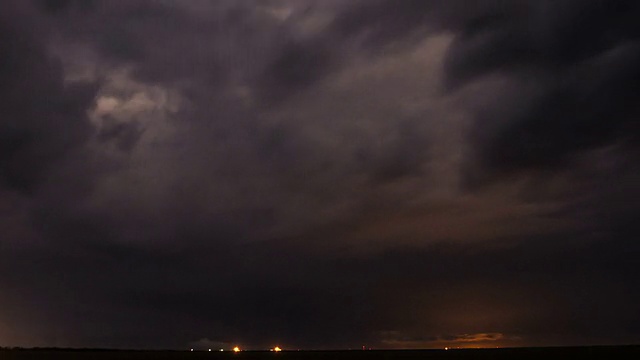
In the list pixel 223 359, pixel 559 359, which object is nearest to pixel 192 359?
pixel 223 359

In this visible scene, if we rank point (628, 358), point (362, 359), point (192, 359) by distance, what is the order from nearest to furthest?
point (628, 358)
point (192, 359)
point (362, 359)

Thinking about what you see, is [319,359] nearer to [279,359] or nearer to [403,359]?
[279,359]

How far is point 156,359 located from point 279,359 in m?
31.5

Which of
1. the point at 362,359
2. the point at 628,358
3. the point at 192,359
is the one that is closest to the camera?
the point at 628,358

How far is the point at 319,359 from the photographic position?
156 meters

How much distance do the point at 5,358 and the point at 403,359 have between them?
96647mm

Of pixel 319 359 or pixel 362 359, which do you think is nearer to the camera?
pixel 319 359

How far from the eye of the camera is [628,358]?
15088 cm

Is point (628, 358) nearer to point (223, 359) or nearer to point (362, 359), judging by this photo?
point (362, 359)

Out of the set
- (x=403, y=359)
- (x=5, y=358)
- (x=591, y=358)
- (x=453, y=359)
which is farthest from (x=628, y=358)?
(x=5, y=358)

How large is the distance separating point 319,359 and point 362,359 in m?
20.7

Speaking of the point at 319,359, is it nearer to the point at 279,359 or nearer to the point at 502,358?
the point at 279,359

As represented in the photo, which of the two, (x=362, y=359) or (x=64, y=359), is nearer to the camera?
(x=64, y=359)

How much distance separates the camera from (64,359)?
158500 mm
